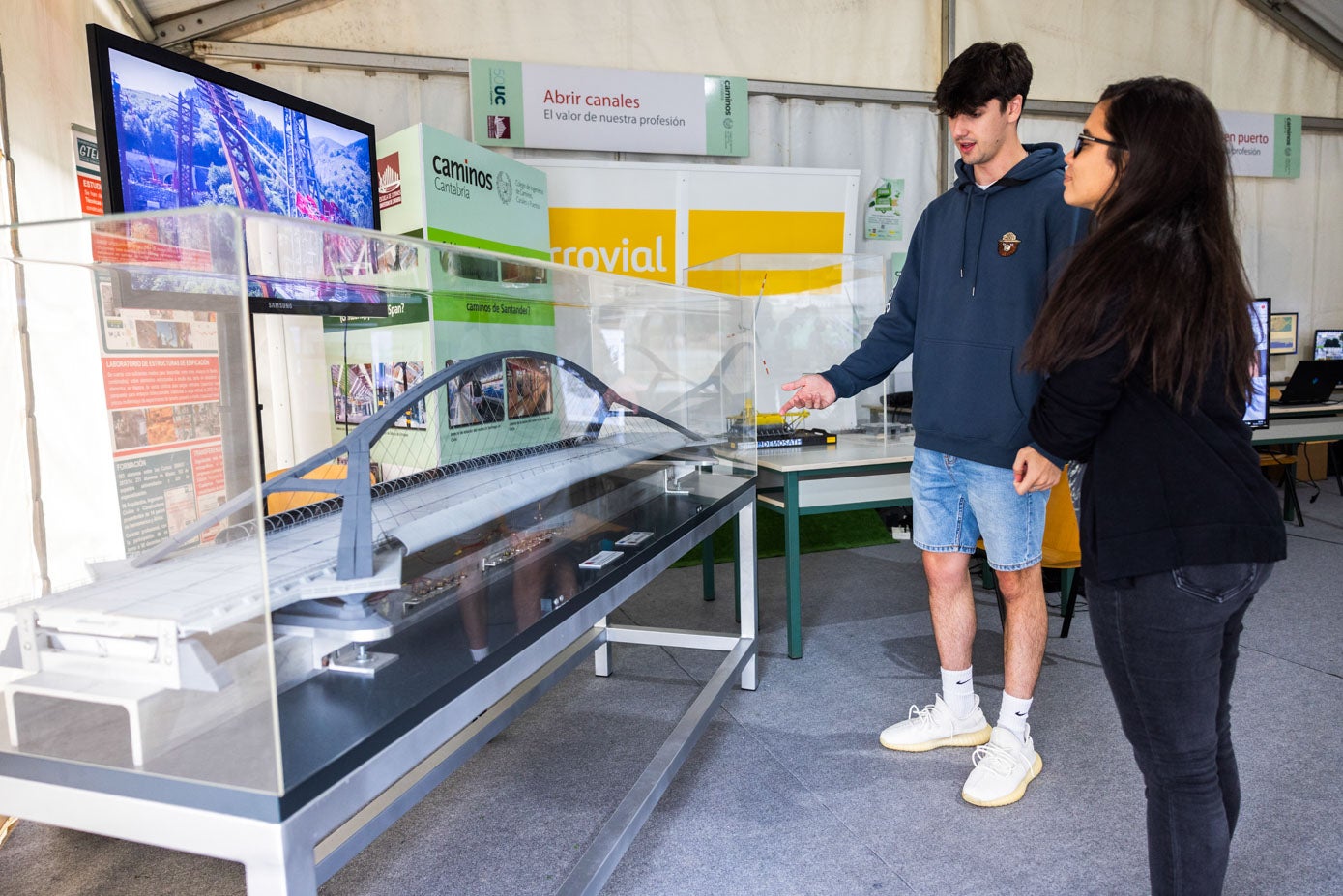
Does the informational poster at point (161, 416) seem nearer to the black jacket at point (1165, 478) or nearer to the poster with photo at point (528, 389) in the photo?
the poster with photo at point (528, 389)

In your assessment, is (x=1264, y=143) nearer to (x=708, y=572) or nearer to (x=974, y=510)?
(x=708, y=572)

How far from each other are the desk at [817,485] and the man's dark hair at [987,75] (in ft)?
4.03

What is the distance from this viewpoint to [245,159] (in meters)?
1.97

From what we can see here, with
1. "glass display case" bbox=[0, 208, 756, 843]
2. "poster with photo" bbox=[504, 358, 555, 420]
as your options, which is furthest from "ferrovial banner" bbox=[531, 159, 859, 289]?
"glass display case" bbox=[0, 208, 756, 843]

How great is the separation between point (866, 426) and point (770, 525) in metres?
1.17

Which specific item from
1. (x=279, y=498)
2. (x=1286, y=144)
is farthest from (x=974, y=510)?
(x=1286, y=144)

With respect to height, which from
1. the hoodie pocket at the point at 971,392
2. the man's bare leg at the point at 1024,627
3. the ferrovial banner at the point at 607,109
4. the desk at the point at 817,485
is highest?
the ferrovial banner at the point at 607,109

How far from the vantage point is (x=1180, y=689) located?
1156 mm

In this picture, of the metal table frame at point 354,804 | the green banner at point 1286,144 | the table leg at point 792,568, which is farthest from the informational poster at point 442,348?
the green banner at point 1286,144

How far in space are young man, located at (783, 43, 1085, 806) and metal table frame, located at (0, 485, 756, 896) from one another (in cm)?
60

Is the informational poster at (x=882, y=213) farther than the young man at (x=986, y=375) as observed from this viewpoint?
Yes

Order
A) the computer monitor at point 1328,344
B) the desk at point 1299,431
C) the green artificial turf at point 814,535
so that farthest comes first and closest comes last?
1. the computer monitor at point 1328,344
2. the green artificial turf at point 814,535
3. the desk at point 1299,431

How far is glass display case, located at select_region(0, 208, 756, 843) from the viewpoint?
774mm

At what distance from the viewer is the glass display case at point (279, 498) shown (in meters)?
0.77
